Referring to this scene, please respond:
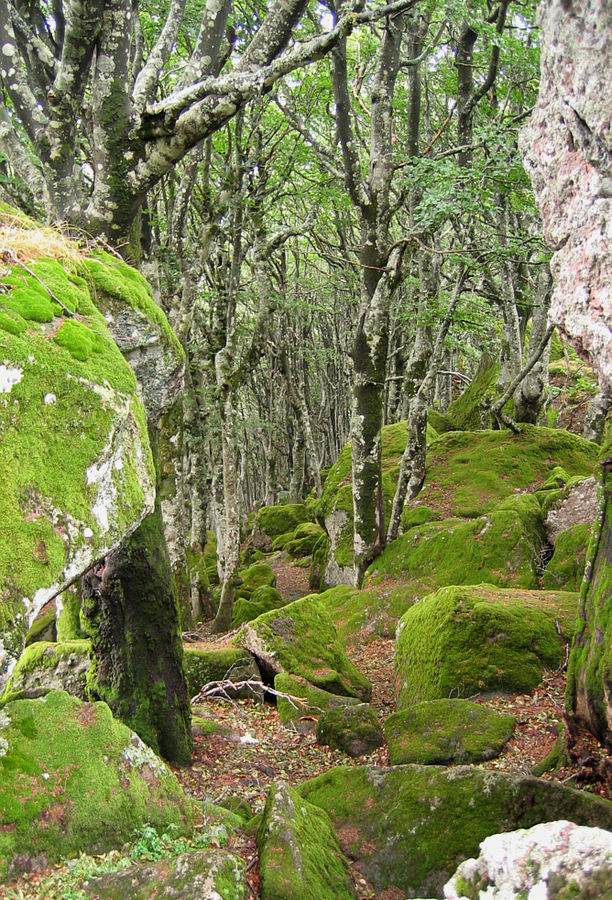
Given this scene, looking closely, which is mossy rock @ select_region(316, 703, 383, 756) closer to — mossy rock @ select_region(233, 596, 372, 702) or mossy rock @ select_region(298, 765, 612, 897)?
mossy rock @ select_region(233, 596, 372, 702)

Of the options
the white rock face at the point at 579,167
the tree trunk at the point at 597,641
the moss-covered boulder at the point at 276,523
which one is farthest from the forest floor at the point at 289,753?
the moss-covered boulder at the point at 276,523

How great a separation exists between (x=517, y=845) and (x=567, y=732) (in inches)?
117

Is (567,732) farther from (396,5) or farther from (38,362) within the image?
(396,5)

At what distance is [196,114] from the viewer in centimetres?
619

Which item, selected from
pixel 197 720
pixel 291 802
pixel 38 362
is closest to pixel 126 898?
pixel 291 802

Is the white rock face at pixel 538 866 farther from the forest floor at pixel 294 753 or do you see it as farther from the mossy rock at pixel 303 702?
the mossy rock at pixel 303 702

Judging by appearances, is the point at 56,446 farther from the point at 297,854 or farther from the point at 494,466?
the point at 494,466

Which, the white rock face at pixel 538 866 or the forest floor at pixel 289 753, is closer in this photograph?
the white rock face at pixel 538 866

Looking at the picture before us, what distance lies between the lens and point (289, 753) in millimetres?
7152

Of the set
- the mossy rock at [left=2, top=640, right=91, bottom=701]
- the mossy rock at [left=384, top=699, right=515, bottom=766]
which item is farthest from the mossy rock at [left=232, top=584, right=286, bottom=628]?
the mossy rock at [left=384, top=699, right=515, bottom=766]

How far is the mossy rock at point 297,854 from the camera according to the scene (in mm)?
3736

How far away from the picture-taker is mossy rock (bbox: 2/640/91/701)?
6.52 meters

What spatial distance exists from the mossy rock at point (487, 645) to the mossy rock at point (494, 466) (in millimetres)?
6201

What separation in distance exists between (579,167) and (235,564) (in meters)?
10.2
